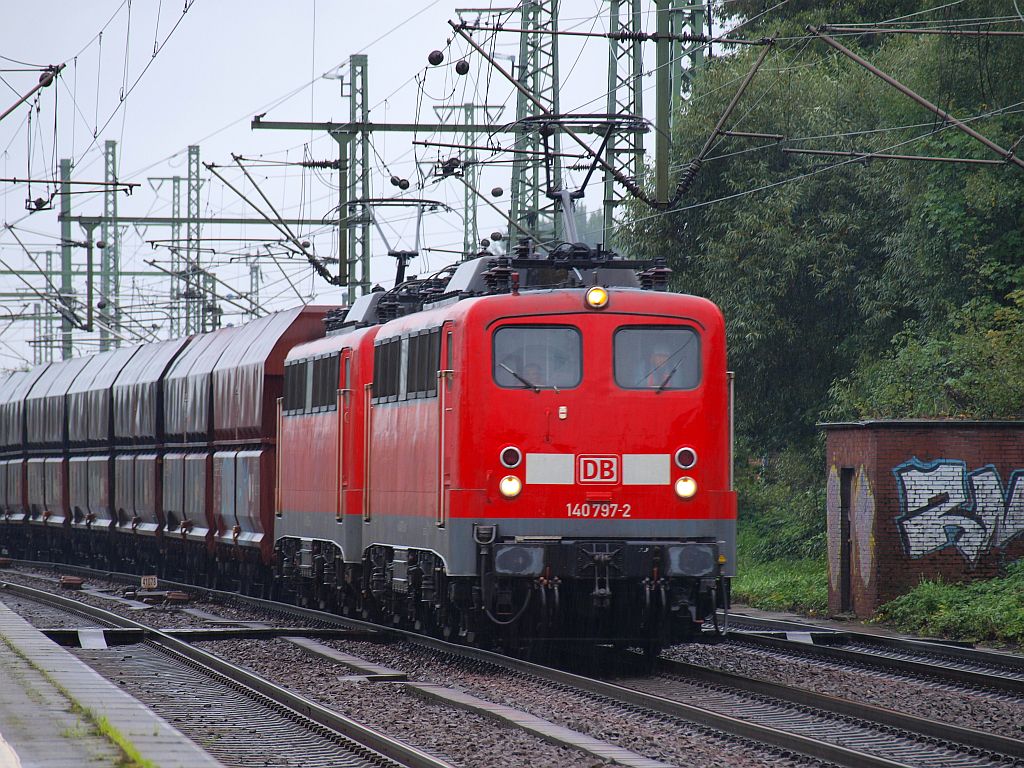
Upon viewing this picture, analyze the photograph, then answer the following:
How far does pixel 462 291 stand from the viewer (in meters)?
16.6

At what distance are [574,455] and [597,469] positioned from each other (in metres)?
0.24

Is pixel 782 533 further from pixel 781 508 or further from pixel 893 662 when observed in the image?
pixel 893 662

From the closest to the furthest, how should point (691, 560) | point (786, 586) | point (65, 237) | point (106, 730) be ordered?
point (106, 730), point (691, 560), point (786, 586), point (65, 237)

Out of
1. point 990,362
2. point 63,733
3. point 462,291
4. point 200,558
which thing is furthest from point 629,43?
point 63,733

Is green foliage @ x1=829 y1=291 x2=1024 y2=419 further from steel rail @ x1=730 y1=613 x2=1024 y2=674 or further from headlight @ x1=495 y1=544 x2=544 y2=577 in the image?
headlight @ x1=495 y1=544 x2=544 y2=577

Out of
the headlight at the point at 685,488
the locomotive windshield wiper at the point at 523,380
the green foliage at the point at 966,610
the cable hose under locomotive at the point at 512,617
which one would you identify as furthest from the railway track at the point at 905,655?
the locomotive windshield wiper at the point at 523,380

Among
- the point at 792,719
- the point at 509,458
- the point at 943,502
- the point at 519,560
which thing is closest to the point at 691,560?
the point at 519,560

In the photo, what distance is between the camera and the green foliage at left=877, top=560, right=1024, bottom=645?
1836 cm

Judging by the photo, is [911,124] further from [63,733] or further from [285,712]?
[63,733]

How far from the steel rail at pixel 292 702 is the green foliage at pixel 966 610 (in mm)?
7890

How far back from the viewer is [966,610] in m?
19.1

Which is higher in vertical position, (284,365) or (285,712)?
(284,365)

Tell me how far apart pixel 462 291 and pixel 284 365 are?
7372mm

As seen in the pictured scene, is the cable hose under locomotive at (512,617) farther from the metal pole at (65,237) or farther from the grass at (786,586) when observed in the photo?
the metal pole at (65,237)
